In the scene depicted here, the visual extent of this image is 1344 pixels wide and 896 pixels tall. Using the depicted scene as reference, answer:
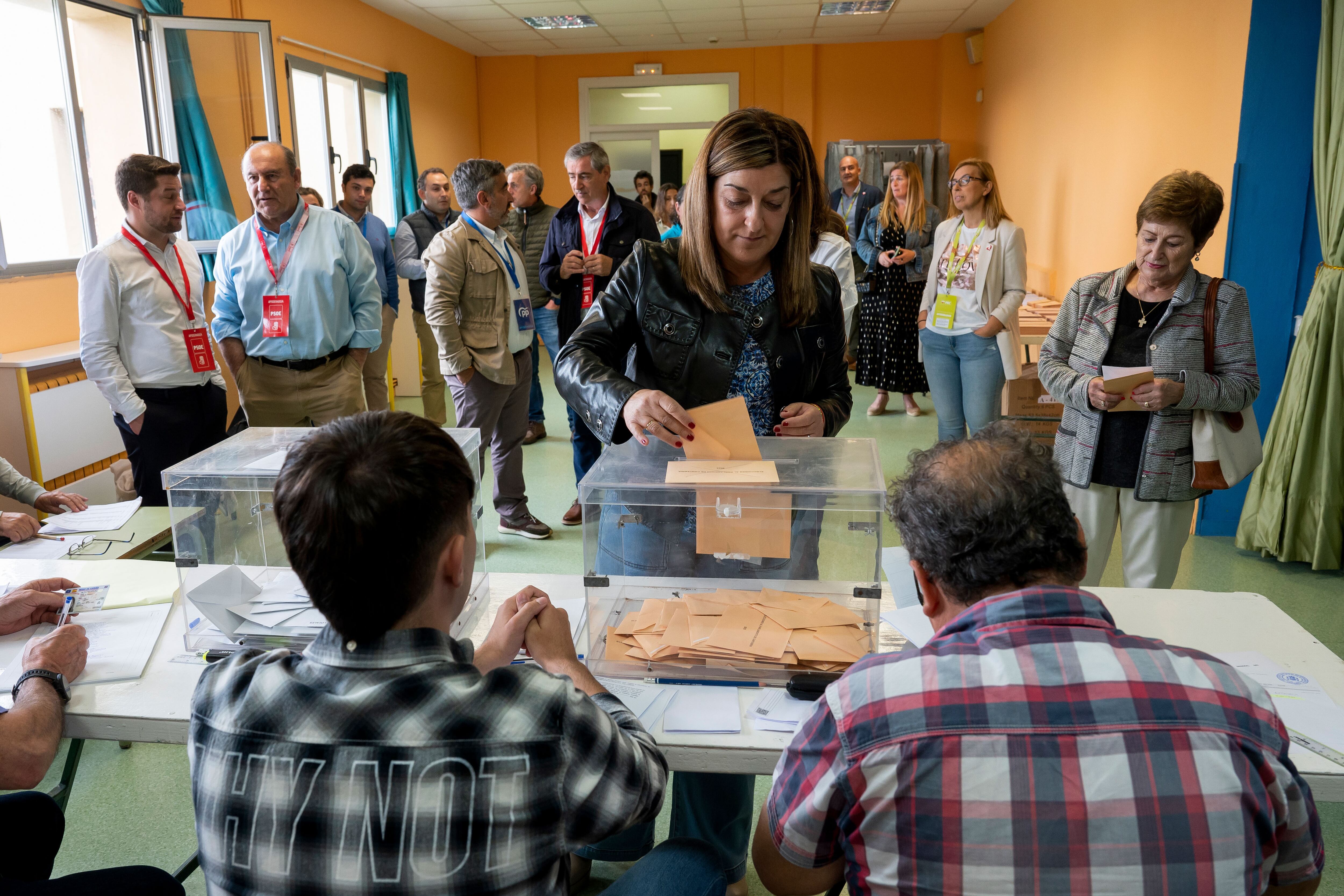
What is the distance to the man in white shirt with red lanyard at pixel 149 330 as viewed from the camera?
11.0 feet

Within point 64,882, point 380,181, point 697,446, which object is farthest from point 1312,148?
point 380,181

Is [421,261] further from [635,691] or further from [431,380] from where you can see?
[635,691]

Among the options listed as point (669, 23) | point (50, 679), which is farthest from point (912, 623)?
point (669, 23)

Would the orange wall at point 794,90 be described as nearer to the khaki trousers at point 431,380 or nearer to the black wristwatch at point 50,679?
the khaki trousers at point 431,380

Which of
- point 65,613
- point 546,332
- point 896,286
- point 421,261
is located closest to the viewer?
point 65,613

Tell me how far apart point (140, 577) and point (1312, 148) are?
419 cm

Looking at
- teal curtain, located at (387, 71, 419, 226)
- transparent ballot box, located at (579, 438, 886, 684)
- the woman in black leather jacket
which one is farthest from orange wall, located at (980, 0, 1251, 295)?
teal curtain, located at (387, 71, 419, 226)

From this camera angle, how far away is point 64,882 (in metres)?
1.24

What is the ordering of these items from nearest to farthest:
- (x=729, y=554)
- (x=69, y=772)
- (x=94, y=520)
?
(x=729, y=554) → (x=69, y=772) → (x=94, y=520)

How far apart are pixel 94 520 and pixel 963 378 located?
3.64 m

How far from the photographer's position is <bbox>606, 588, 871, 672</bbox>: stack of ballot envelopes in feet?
4.65

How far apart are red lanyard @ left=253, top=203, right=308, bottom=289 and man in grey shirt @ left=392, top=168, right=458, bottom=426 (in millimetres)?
2524

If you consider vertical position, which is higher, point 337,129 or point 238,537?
point 337,129

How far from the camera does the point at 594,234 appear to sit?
4.64m
